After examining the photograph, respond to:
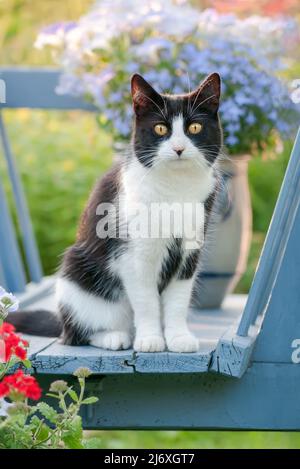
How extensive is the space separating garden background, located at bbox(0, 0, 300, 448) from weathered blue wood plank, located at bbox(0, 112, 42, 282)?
3.24 feet

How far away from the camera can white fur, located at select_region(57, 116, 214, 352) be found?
7.12 ft

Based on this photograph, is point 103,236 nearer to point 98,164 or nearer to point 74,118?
point 98,164

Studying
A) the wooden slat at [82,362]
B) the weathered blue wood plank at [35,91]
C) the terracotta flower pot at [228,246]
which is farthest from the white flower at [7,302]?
the weathered blue wood plank at [35,91]

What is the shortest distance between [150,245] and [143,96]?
1.24ft

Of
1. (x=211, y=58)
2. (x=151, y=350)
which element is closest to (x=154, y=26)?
(x=211, y=58)

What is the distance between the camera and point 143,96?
2195 millimetres

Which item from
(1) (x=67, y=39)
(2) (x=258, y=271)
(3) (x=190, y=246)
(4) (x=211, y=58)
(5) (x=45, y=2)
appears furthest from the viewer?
(5) (x=45, y=2)

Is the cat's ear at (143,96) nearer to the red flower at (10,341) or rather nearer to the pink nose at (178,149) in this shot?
the pink nose at (178,149)

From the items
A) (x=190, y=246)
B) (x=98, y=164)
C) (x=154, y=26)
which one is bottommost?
(x=98, y=164)

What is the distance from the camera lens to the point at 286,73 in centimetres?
381

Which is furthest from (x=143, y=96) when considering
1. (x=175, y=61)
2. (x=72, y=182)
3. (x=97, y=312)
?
(x=72, y=182)

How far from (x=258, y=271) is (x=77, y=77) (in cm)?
147

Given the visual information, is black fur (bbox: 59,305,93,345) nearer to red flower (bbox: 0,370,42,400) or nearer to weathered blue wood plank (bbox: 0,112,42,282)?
red flower (bbox: 0,370,42,400)

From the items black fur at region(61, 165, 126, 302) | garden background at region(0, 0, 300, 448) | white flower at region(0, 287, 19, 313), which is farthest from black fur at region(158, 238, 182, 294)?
garden background at region(0, 0, 300, 448)
